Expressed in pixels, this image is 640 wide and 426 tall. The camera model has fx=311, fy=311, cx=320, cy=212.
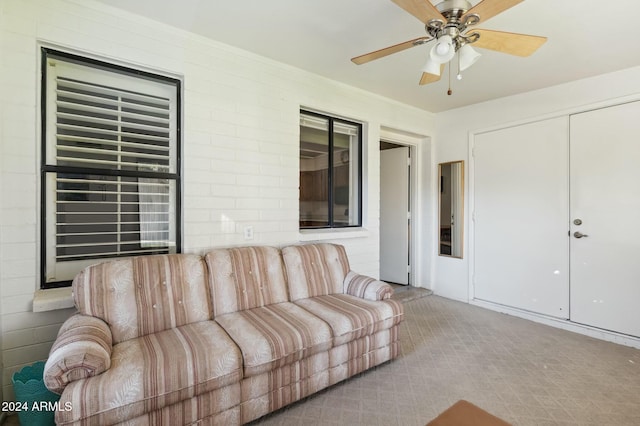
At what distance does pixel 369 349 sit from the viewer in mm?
2357

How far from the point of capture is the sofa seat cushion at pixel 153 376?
136 centimetres

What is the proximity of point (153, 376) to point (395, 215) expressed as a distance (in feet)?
13.0

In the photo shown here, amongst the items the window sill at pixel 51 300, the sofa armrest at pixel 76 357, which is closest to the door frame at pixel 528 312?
the sofa armrest at pixel 76 357

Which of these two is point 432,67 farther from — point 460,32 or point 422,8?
point 422,8

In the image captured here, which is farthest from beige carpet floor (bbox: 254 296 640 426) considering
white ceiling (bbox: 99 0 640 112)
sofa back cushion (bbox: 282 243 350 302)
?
white ceiling (bbox: 99 0 640 112)

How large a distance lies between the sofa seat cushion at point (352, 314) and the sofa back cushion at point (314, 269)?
10 centimetres

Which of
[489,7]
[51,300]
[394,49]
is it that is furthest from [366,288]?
[51,300]

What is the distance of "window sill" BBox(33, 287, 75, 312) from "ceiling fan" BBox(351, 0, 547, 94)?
8.45 ft

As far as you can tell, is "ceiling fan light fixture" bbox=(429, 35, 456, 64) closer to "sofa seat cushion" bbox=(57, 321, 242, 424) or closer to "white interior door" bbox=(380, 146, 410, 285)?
"sofa seat cushion" bbox=(57, 321, 242, 424)

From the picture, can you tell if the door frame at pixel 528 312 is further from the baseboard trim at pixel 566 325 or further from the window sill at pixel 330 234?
the window sill at pixel 330 234

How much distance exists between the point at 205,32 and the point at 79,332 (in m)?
2.24

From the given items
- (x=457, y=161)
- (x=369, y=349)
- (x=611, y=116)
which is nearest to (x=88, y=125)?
(x=369, y=349)

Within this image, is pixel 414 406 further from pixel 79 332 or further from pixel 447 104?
pixel 447 104

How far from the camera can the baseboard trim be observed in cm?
293
